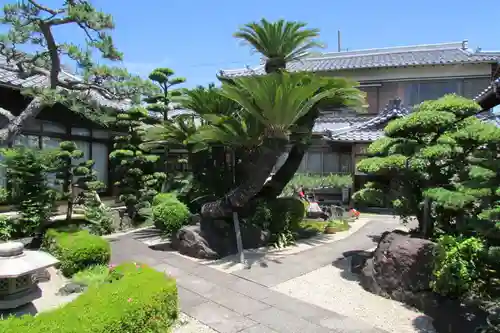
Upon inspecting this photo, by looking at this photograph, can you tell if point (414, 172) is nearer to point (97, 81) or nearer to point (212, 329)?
point (212, 329)

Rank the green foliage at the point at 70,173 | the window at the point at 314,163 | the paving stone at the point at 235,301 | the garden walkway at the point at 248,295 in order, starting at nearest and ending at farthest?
the garden walkway at the point at 248,295 < the paving stone at the point at 235,301 < the green foliage at the point at 70,173 < the window at the point at 314,163

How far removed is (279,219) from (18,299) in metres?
6.67

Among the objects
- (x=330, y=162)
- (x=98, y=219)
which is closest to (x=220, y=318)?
(x=98, y=219)

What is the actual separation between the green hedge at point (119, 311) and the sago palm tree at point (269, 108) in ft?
13.5

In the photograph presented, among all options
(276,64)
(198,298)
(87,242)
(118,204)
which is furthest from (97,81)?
(118,204)

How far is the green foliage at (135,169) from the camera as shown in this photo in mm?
12047

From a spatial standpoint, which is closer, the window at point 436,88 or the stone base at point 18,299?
the stone base at point 18,299

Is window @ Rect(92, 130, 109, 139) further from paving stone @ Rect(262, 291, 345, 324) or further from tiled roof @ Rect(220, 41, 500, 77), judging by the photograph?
paving stone @ Rect(262, 291, 345, 324)

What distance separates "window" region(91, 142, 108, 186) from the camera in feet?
45.4

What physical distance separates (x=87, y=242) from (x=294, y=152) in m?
6.29

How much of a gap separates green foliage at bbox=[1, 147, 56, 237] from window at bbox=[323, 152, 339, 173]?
45.8 ft

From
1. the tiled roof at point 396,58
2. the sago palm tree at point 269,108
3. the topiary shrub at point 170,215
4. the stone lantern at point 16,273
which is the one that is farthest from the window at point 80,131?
the stone lantern at point 16,273

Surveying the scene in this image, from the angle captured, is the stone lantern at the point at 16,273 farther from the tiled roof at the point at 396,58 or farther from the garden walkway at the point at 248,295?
the tiled roof at the point at 396,58

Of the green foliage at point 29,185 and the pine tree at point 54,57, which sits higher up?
the pine tree at point 54,57
